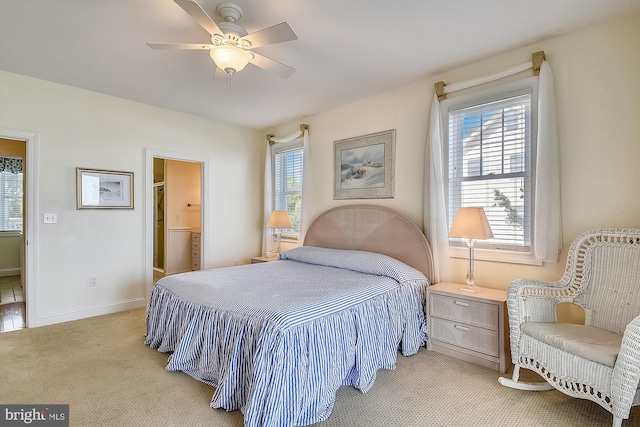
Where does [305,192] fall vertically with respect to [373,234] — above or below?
above

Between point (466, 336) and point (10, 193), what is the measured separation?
7.75 m

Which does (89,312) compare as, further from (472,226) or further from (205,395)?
(472,226)

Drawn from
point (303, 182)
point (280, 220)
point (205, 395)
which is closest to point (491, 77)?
point (303, 182)

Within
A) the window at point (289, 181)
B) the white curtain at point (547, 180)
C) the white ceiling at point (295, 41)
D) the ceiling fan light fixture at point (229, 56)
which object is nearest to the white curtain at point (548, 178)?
the white curtain at point (547, 180)

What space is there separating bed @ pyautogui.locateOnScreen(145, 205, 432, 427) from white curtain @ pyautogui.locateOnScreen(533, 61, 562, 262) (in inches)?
37.6

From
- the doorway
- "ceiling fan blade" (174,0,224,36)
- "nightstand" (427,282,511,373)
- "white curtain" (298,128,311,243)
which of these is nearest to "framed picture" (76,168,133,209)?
"white curtain" (298,128,311,243)

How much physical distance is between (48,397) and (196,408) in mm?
993

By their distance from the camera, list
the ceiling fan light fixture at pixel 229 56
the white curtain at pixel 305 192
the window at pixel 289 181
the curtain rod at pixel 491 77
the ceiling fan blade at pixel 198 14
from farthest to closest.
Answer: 1. the window at pixel 289 181
2. the white curtain at pixel 305 192
3. the curtain rod at pixel 491 77
4. the ceiling fan light fixture at pixel 229 56
5. the ceiling fan blade at pixel 198 14

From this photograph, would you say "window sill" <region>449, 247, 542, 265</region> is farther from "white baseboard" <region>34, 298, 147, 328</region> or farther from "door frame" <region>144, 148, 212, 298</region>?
"white baseboard" <region>34, 298, 147, 328</region>

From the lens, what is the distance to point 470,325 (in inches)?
99.1

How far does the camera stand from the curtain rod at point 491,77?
2516mm

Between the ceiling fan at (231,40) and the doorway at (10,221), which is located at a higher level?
the ceiling fan at (231,40)

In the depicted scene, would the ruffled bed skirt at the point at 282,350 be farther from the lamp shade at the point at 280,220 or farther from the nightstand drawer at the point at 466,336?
the lamp shade at the point at 280,220

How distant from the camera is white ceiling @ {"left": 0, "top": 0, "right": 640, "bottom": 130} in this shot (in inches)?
82.7
